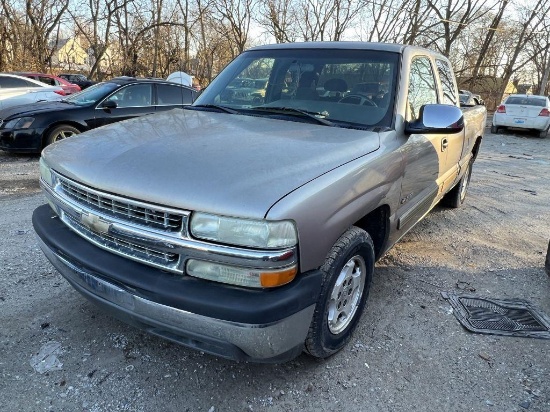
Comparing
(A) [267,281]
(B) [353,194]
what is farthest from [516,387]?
(A) [267,281]

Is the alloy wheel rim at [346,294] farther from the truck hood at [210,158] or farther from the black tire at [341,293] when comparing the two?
the truck hood at [210,158]

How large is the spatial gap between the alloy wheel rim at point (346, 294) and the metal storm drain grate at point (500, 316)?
0.92 metres

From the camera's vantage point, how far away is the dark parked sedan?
7.35 m

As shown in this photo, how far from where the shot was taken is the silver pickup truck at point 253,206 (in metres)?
1.81

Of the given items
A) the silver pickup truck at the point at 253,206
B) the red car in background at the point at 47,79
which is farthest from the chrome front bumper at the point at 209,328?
the red car in background at the point at 47,79

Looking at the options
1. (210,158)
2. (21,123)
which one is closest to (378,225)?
(210,158)

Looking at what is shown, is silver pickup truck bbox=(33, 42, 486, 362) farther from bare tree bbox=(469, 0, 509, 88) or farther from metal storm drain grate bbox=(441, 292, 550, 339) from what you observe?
bare tree bbox=(469, 0, 509, 88)

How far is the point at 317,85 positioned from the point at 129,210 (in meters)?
1.79

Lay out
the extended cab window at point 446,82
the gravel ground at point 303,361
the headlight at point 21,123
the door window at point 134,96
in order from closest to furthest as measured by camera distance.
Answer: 1. the gravel ground at point 303,361
2. the extended cab window at point 446,82
3. the headlight at point 21,123
4. the door window at point 134,96

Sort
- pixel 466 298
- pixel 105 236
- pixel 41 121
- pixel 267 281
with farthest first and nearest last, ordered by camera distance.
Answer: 1. pixel 41 121
2. pixel 466 298
3. pixel 105 236
4. pixel 267 281

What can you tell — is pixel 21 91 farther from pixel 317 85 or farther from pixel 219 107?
pixel 317 85

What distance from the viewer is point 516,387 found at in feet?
7.84

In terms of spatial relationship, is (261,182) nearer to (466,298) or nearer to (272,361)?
(272,361)

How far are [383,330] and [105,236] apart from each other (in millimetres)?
1874
